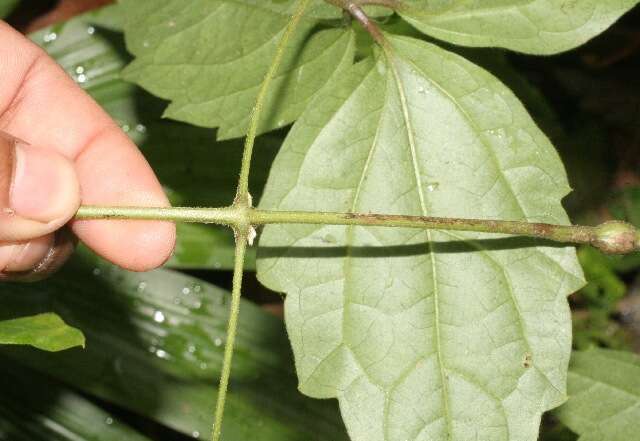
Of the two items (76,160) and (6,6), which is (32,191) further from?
(6,6)

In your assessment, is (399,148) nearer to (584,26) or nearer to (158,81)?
(584,26)

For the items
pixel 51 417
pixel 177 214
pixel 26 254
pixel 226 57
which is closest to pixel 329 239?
pixel 177 214

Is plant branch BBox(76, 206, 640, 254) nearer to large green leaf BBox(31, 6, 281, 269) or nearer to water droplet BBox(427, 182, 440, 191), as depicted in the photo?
water droplet BBox(427, 182, 440, 191)

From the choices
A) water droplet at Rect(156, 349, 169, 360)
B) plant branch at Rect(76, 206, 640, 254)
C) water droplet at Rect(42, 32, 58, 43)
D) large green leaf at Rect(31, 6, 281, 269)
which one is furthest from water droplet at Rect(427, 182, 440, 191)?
water droplet at Rect(42, 32, 58, 43)

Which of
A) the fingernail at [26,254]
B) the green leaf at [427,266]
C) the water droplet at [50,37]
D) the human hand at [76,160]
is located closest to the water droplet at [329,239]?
the green leaf at [427,266]

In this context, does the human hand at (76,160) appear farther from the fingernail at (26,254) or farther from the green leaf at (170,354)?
the green leaf at (170,354)
